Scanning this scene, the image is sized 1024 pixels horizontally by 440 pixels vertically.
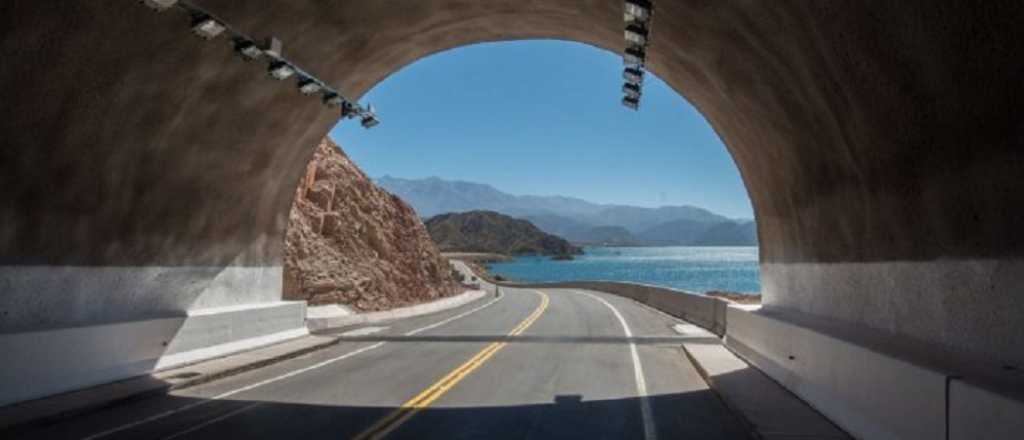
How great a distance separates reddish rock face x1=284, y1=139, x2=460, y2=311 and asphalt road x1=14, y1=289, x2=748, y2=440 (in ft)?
44.6

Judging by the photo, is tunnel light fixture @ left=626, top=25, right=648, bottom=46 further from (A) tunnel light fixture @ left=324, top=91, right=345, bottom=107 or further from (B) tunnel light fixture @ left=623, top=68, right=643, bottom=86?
(A) tunnel light fixture @ left=324, top=91, right=345, bottom=107

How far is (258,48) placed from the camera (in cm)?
1438

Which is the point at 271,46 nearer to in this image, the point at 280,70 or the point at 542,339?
the point at 280,70

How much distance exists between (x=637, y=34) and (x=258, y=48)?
667cm

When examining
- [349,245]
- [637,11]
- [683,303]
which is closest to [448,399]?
[637,11]

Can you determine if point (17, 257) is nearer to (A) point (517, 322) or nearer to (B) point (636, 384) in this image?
(B) point (636, 384)

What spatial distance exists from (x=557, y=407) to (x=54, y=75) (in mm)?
8382

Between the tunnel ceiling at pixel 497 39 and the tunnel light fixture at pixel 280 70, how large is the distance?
0.32m

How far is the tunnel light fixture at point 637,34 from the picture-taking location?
1505cm

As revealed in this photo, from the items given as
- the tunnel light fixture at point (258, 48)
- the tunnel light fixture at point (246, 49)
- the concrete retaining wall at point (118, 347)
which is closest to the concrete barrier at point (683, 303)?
the tunnel light fixture at point (258, 48)

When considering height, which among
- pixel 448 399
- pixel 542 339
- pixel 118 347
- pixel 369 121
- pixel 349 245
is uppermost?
pixel 369 121

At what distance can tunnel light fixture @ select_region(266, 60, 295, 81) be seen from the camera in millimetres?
15632

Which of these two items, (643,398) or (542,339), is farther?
(542,339)

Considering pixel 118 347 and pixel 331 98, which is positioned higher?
pixel 331 98
